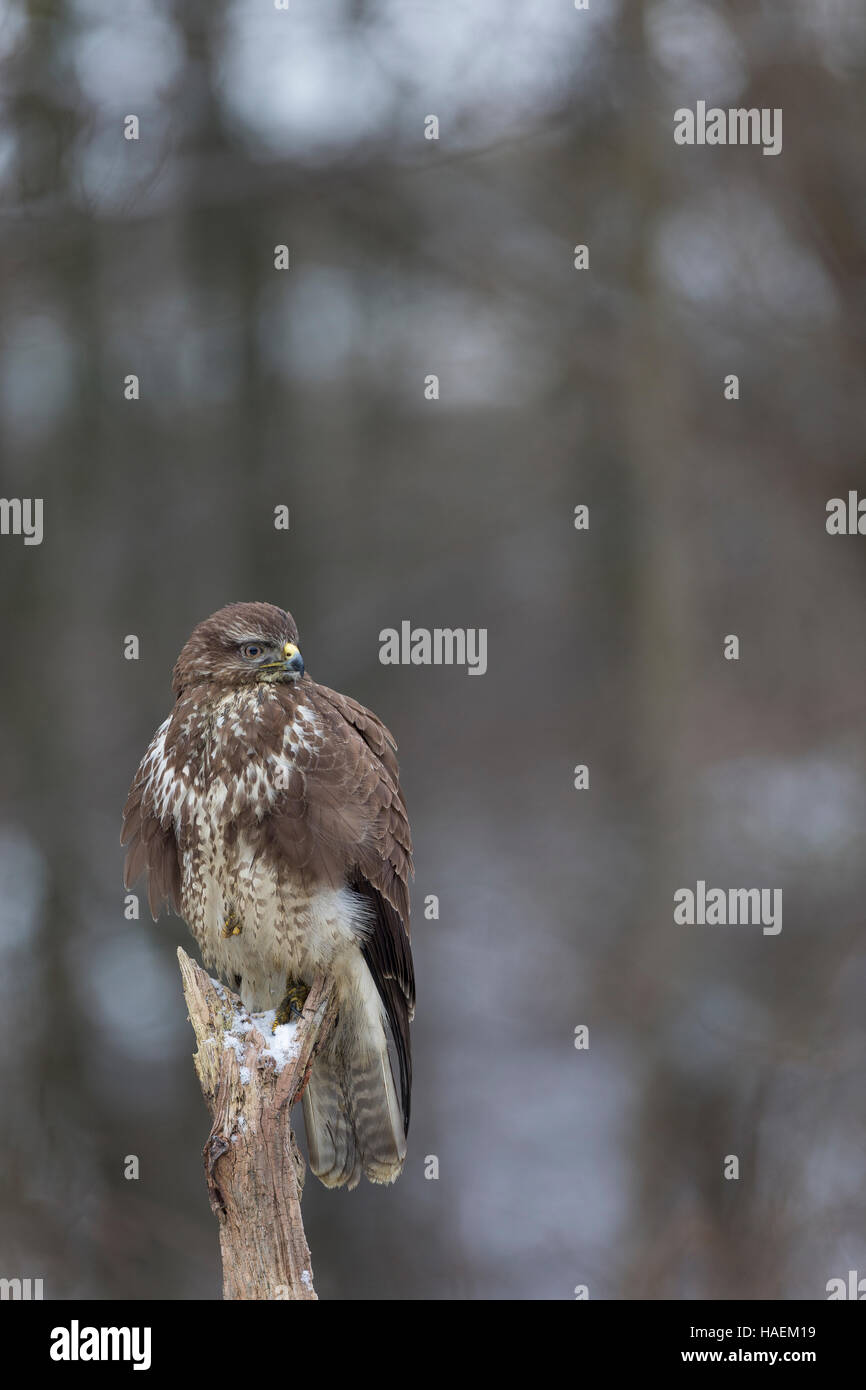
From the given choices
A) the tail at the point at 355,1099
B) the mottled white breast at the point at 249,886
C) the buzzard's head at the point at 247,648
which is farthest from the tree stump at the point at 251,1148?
the buzzard's head at the point at 247,648

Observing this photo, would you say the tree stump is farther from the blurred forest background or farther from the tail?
the blurred forest background

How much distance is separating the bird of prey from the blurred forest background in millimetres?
2987

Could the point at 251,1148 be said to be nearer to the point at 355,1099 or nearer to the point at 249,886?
the point at 249,886

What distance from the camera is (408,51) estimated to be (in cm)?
657

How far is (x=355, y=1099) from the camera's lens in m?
3.43

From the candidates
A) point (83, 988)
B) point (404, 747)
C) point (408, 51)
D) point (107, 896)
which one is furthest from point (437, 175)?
point (83, 988)

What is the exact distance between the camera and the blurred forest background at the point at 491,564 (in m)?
6.38

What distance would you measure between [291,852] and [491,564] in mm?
4100

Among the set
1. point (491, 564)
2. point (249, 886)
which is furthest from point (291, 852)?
point (491, 564)

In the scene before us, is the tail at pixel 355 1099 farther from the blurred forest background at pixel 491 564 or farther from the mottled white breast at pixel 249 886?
the blurred forest background at pixel 491 564

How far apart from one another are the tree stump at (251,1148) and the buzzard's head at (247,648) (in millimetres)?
652

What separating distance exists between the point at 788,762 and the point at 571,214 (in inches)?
124

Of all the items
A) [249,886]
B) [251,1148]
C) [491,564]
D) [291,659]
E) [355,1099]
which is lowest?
[251,1148]
